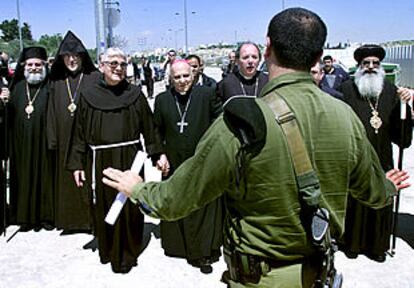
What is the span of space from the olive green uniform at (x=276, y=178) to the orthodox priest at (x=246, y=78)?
358cm

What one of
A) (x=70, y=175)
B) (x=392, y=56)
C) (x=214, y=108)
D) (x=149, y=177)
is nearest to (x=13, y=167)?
(x=70, y=175)

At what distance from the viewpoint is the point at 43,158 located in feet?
19.7

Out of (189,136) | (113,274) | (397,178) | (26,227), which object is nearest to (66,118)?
(26,227)

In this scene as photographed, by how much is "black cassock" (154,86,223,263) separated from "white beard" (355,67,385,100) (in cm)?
140

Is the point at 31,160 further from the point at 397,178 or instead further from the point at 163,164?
the point at 397,178

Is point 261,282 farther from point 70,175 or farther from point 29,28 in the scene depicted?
point 29,28

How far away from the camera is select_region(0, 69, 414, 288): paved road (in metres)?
4.52

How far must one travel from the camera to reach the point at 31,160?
5.98 metres

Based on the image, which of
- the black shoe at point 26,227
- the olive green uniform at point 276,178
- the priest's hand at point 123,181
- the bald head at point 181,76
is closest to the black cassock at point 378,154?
the bald head at point 181,76

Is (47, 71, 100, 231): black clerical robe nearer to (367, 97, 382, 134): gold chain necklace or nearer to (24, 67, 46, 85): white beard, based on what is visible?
(24, 67, 46, 85): white beard

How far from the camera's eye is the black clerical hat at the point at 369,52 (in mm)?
4766

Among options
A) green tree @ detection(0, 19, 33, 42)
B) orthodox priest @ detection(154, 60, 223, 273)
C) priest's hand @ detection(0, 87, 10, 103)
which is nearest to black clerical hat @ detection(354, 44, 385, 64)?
orthodox priest @ detection(154, 60, 223, 273)

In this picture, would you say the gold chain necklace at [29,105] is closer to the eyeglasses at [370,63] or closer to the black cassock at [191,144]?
the black cassock at [191,144]

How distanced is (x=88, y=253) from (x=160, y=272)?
0.94 m
